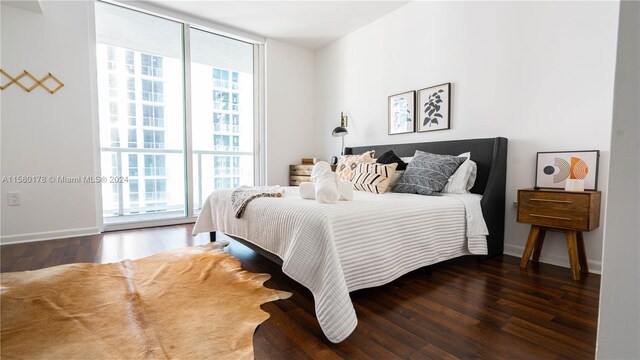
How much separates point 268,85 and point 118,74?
1950 mm

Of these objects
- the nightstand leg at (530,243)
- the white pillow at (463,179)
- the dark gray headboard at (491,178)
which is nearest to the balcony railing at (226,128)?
the dark gray headboard at (491,178)

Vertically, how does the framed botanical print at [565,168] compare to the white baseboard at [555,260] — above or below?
above

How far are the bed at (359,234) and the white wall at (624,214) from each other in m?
0.93

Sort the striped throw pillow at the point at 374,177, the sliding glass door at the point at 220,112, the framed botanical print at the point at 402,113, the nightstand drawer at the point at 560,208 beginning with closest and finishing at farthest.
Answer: the nightstand drawer at the point at 560,208 < the striped throw pillow at the point at 374,177 < the framed botanical print at the point at 402,113 < the sliding glass door at the point at 220,112

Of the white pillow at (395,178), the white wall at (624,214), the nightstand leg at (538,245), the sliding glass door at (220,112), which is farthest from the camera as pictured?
the sliding glass door at (220,112)

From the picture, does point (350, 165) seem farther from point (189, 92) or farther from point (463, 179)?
point (189, 92)

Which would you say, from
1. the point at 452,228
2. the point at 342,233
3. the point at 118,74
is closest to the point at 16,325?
the point at 342,233

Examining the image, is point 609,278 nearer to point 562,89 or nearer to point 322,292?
point 322,292

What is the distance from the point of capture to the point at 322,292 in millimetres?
1362

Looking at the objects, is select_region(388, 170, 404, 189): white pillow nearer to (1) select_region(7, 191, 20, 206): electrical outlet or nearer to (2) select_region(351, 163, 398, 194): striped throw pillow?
(2) select_region(351, 163, 398, 194): striped throw pillow

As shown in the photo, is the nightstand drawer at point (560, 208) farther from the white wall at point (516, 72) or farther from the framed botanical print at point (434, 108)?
the framed botanical print at point (434, 108)

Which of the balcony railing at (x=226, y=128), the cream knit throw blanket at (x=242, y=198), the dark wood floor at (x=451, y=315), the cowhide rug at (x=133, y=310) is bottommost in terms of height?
the dark wood floor at (x=451, y=315)

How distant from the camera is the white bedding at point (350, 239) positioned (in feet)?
4.45

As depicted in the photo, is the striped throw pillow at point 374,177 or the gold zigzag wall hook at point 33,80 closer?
the striped throw pillow at point 374,177
